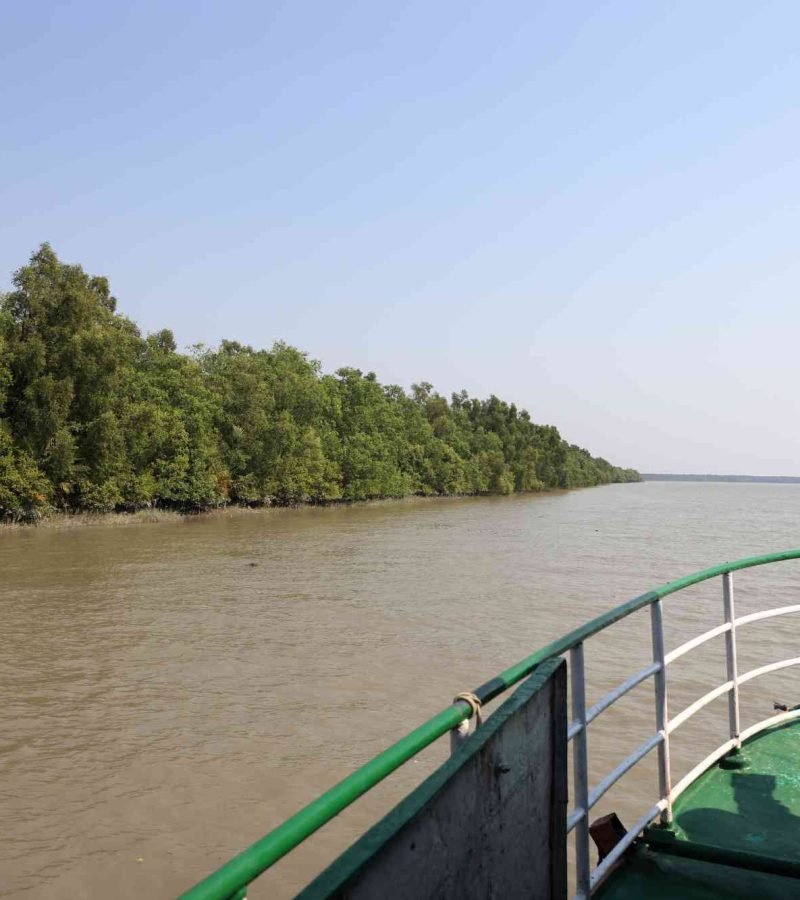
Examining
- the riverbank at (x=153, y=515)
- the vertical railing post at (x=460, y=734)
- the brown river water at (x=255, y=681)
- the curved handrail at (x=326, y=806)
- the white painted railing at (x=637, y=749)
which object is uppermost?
the curved handrail at (x=326, y=806)

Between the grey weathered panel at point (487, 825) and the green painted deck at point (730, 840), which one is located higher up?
the grey weathered panel at point (487, 825)

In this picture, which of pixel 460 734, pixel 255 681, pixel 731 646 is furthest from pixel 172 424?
pixel 460 734

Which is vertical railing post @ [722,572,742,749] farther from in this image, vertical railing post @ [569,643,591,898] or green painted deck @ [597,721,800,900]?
vertical railing post @ [569,643,591,898]

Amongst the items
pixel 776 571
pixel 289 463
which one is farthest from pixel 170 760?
pixel 289 463

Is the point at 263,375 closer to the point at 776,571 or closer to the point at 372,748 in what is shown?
the point at 776,571

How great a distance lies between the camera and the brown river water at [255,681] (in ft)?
20.4

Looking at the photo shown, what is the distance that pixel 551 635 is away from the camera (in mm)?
13727

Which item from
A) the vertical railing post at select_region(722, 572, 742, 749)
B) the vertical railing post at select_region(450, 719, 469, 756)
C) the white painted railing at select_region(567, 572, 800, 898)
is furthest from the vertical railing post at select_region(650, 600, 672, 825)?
the vertical railing post at select_region(450, 719, 469, 756)

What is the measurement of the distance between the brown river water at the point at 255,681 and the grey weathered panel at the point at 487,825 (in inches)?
162

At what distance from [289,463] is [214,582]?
120ft

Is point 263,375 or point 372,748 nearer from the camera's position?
point 372,748

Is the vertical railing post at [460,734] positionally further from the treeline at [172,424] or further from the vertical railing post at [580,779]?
the treeline at [172,424]

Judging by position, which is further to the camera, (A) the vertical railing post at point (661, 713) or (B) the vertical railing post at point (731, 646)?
(B) the vertical railing post at point (731, 646)

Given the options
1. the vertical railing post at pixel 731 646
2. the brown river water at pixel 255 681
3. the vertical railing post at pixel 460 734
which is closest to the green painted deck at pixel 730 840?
the vertical railing post at pixel 731 646
